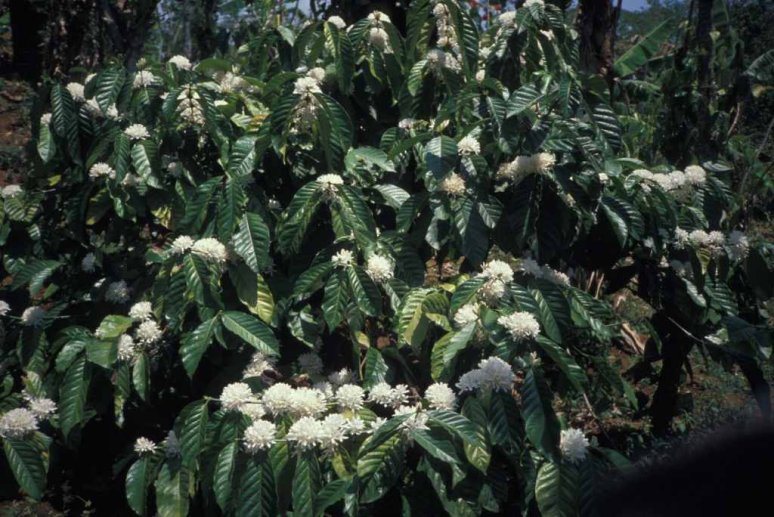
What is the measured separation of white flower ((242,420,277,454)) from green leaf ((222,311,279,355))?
31cm

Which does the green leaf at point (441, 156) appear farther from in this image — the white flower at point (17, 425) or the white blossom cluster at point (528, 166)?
the white flower at point (17, 425)

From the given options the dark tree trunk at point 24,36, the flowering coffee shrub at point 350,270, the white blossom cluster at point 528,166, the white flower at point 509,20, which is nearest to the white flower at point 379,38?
the flowering coffee shrub at point 350,270

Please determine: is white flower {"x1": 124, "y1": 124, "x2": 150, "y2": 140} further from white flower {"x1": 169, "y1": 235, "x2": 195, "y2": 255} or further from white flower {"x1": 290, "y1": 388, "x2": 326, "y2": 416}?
white flower {"x1": 290, "y1": 388, "x2": 326, "y2": 416}

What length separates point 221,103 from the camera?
306 centimetres

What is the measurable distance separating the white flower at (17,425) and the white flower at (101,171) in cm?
86

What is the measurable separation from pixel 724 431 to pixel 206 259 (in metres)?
1.73

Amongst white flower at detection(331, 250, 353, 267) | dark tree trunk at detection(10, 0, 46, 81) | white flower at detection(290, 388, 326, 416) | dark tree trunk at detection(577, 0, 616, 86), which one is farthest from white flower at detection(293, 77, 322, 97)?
dark tree trunk at detection(10, 0, 46, 81)

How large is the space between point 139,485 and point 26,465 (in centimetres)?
36

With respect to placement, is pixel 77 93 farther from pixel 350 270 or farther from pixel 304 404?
pixel 304 404

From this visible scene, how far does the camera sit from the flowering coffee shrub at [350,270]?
87.0 inches

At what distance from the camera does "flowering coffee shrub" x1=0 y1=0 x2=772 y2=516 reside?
2209 mm

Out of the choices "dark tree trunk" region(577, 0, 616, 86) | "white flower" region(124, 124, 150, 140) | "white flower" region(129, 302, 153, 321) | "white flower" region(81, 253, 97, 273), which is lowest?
"white flower" region(81, 253, 97, 273)

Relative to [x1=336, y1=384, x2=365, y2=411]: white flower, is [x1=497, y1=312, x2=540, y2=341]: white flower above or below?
above

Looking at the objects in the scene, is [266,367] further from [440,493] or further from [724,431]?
[724,431]
